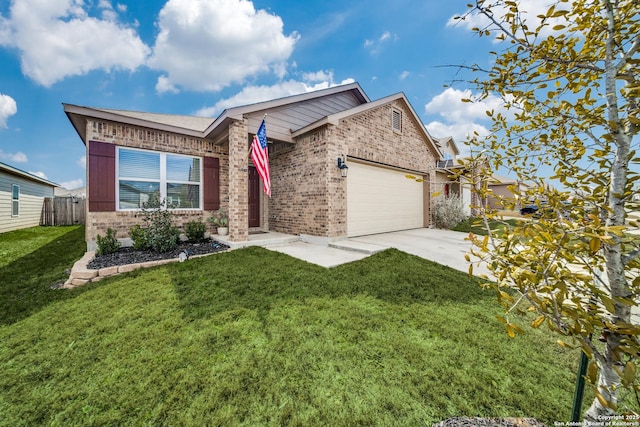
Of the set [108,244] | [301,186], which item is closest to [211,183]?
[301,186]

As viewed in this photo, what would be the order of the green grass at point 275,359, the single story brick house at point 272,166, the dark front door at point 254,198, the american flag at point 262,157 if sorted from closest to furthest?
the green grass at point 275,359
the american flag at point 262,157
the single story brick house at point 272,166
the dark front door at point 254,198

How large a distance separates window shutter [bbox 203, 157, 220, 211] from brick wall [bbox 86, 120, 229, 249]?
0.14m

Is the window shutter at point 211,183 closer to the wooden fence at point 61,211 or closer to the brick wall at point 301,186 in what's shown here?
the brick wall at point 301,186

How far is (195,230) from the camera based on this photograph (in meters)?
7.00

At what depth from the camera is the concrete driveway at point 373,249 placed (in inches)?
210

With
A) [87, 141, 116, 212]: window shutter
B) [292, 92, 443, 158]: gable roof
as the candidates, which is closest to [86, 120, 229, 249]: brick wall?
[87, 141, 116, 212]: window shutter

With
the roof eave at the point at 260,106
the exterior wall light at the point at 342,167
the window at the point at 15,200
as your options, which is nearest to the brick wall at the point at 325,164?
the exterior wall light at the point at 342,167

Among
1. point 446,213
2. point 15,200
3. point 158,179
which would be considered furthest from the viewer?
point 15,200

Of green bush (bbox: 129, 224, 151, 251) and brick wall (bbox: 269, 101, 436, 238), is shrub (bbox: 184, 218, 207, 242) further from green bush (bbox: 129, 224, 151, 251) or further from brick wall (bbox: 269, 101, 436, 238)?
brick wall (bbox: 269, 101, 436, 238)

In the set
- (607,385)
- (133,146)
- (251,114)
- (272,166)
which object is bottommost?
(607,385)

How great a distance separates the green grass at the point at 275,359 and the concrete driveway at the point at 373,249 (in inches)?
58.5

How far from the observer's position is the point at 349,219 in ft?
24.9

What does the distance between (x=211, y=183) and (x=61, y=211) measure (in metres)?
14.2

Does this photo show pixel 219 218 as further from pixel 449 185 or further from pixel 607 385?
pixel 449 185
